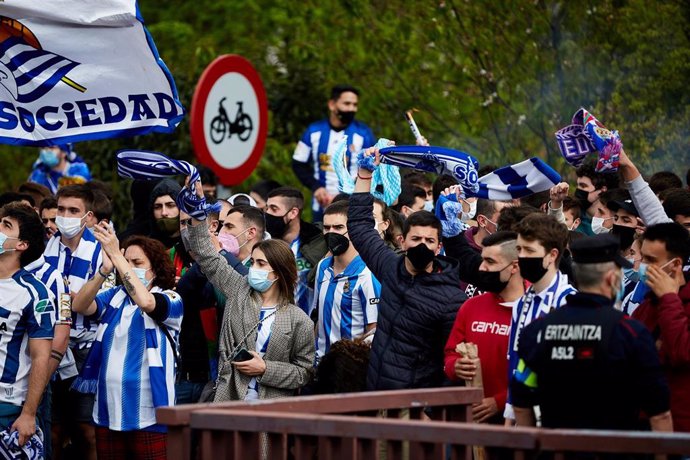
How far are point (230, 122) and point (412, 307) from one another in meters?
4.92

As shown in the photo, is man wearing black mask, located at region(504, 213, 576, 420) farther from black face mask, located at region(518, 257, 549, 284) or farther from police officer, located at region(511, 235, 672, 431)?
police officer, located at region(511, 235, 672, 431)

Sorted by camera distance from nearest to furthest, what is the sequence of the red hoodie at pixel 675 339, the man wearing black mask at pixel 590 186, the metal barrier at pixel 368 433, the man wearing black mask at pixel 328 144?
the metal barrier at pixel 368 433
the red hoodie at pixel 675 339
the man wearing black mask at pixel 590 186
the man wearing black mask at pixel 328 144

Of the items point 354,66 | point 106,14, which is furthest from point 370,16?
point 106,14

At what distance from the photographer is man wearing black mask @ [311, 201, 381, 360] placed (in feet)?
30.8

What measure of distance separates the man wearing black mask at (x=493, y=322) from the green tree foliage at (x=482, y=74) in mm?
4587

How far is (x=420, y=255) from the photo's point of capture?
8.22m

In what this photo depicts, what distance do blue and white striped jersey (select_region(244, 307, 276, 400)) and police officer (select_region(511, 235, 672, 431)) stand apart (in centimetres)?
295

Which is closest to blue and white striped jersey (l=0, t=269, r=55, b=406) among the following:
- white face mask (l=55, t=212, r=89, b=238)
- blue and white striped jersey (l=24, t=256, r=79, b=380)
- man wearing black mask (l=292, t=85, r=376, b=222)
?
blue and white striped jersey (l=24, t=256, r=79, b=380)

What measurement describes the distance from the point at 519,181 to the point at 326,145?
5057mm

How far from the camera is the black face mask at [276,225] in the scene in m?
10.9

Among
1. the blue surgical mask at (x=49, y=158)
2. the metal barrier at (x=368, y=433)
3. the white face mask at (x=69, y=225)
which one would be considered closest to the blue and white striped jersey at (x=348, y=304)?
the white face mask at (x=69, y=225)

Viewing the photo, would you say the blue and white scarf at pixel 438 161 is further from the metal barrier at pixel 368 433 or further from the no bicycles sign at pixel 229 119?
Result: the no bicycles sign at pixel 229 119

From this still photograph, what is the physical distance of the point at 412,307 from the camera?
816 cm

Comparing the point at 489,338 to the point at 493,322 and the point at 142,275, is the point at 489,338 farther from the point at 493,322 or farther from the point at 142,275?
the point at 142,275
